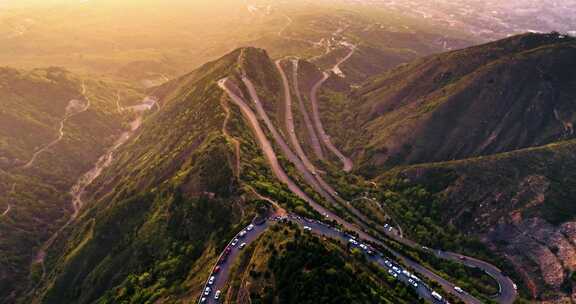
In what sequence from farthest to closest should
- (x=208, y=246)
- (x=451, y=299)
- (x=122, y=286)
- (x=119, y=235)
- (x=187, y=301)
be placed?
(x=119, y=235) → (x=122, y=286) → (x=208, y=246) → (x=451, y=299) → (x=187, y=301)

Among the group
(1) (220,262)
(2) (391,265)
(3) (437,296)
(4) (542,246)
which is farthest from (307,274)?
(4) (542,246)

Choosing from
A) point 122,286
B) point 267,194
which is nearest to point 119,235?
point 122,286

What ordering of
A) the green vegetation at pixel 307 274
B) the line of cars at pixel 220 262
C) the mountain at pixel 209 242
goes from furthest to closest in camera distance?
the line of cars at pixel 220 262
the mountain at pixel 209 242
the green vegetation at pixel 307 274

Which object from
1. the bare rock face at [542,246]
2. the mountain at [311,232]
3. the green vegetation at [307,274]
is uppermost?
the green vegetation at [307,274]

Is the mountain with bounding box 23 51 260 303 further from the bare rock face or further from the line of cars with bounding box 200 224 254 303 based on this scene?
the bare rock face

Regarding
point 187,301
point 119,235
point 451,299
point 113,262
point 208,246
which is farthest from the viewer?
point 119,235

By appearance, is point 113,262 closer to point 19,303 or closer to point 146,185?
point 146,185

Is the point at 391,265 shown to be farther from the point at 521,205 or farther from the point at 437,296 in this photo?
the point at 521,205

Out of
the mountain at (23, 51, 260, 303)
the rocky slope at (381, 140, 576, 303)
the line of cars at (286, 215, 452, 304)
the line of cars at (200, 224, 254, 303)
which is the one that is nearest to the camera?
the line of cars at (200, 224, 254, 303)

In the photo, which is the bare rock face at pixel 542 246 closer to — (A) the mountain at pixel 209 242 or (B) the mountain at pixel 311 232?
(B) the mountain at pixel 311 232

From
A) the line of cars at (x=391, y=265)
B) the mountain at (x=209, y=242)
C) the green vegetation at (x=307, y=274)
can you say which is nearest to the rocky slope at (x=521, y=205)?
the line of cars at (x=391, y=265)

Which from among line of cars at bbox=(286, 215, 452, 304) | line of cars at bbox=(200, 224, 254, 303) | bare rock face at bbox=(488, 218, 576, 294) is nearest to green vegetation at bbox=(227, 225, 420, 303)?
line of cars at bbox=(286, 215, 452, 304)
